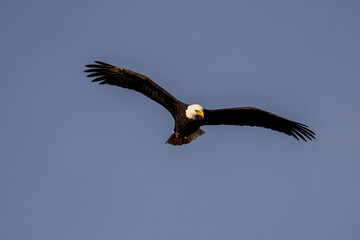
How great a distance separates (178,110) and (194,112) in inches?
18.9

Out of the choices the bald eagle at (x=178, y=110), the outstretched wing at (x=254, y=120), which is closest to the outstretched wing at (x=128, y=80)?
the bald eagle at (x=178, y=110)

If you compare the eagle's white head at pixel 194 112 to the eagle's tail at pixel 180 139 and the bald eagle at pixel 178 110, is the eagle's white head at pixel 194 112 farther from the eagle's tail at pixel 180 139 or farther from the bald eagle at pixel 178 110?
the eagle's tail at pixel 180 139

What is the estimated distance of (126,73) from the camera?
12969 millimetres

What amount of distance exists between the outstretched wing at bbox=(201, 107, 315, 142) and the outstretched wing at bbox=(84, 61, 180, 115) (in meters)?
1.00

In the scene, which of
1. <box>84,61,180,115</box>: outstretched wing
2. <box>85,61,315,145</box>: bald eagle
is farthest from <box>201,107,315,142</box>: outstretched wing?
<box>84,61,180,115</box>: outstretched wing

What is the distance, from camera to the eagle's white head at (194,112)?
1270cm

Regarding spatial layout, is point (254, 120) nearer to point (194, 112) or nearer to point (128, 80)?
point (194, 112)

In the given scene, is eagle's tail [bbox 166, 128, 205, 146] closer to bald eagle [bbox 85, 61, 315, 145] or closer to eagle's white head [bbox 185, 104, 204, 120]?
bald eagle [bbox 85, 61, 315, 145]

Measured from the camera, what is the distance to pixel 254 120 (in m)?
14.0

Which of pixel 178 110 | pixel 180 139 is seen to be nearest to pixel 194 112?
pixel 178 110

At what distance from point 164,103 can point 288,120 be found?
10.9ft

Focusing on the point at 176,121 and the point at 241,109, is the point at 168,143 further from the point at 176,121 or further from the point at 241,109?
the point at 241,109

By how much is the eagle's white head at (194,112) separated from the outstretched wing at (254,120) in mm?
461

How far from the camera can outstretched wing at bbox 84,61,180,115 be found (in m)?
13.0
